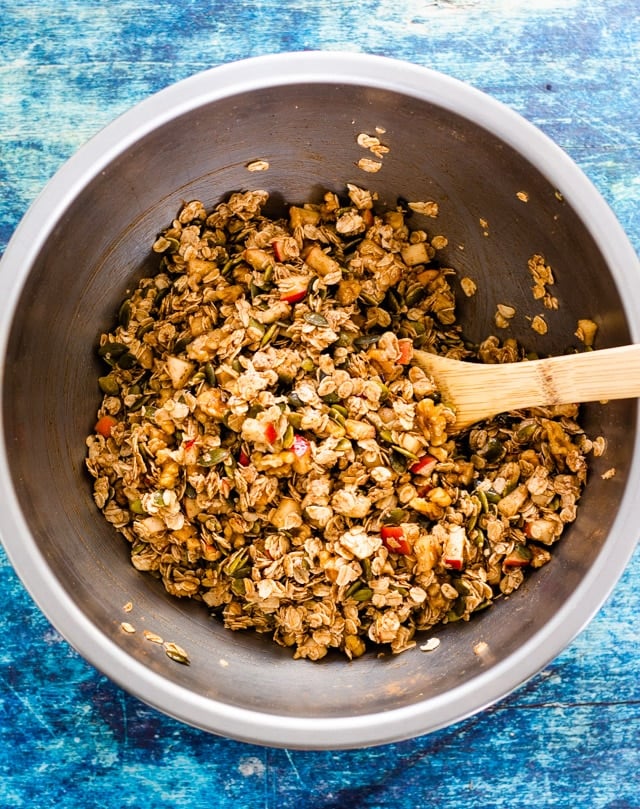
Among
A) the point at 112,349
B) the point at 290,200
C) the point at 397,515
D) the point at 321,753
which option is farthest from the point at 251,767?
the point at 290,200

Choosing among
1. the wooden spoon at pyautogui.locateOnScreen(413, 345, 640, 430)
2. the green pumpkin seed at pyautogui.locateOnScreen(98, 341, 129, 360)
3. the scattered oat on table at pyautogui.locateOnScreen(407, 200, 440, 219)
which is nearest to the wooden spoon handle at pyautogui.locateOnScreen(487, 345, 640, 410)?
the wooden spoon at pyautogui.locateOnScreen(413, 345, 640, 430)

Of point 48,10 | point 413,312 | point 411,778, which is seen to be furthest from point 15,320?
point 411,778

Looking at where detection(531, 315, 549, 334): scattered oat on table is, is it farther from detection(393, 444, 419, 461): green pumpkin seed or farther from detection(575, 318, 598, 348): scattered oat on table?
detection(393, 444, 419, 461): green pumpkin seed

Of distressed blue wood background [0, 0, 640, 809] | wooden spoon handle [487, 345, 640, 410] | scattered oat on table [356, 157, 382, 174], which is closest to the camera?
wooden spoon handle [487, 345, 640, 410]

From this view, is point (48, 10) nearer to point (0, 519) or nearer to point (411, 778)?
point (0, 519)

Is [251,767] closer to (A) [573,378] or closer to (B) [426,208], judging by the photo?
(A) [573,378]
